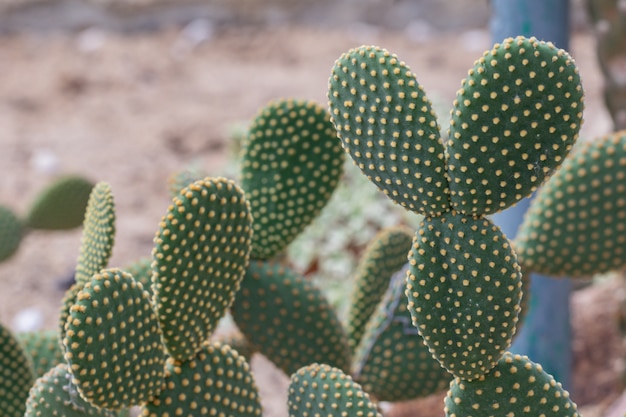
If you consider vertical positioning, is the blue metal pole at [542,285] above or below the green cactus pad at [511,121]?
below

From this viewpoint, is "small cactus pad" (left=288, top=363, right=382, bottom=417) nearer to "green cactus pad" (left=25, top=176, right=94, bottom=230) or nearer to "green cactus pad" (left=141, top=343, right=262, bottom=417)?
"green cactus pad" (left=141, top=343, right=262, bottom=417)

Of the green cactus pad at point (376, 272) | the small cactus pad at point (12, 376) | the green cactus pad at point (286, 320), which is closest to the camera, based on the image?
the small cactus pad at point (12, 376)

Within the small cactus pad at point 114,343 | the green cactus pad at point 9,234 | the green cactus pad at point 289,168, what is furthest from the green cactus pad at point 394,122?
the green cactus pad at point 9,234

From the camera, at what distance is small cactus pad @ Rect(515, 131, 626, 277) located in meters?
1.63

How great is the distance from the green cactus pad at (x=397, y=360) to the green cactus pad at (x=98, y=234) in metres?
0.52

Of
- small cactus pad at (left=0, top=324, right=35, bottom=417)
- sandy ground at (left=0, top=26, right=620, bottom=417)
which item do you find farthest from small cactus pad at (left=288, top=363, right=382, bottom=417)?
Answer: sandy ground at (left=0, top=26, right=620, bottom=417)

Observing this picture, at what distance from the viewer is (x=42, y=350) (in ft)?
5.27

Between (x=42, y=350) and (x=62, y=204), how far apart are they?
705mm

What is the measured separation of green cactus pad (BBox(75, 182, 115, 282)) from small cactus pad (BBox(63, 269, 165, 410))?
0.56 ft

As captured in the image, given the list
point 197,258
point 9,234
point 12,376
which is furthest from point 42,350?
point 9,234

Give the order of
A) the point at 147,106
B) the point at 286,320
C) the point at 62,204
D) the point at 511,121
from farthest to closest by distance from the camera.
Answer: the point at 147,106 → the point at 62,204 → the point at 286,320 → the point at 511,121

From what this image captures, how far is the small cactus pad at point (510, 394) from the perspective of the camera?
1.12 meters

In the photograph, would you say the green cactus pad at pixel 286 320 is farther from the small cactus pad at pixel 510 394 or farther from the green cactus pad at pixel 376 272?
the small cactus pad at pixel 510 394

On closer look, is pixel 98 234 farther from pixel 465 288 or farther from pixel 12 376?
pixel 465 288
